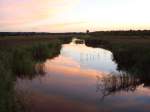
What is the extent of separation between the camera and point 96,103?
39.8 ft

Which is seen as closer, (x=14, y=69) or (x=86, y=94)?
(x=86, y=94)

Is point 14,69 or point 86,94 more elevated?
point 14,69

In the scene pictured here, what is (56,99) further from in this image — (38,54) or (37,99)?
(38,54)

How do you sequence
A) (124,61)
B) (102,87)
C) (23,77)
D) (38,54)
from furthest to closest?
(38,54)
(124,61)
(23,77)
(102,87)

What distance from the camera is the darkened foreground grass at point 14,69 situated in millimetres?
8859

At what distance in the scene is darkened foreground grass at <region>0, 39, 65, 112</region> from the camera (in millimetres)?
8859

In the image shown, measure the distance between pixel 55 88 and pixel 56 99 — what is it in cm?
245

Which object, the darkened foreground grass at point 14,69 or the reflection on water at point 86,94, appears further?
the reflection on water at point 86,94

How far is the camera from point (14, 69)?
59.5 ft

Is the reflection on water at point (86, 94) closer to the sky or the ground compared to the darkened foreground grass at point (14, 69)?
closer to the ground

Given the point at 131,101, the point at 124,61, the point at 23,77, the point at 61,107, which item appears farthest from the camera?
the point at 124,61

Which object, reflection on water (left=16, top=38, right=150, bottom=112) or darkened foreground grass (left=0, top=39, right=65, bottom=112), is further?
reflection on water (left=16, top=38, right=150, bottom=112)

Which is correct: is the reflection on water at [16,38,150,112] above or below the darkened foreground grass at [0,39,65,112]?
below

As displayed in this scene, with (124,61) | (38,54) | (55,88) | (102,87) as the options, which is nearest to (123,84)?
(102,87)
